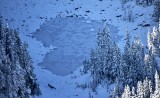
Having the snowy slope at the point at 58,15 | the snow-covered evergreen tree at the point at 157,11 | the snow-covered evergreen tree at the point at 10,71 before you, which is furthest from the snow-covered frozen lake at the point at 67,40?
the snow-covered evergreen tree at the point at 10,71

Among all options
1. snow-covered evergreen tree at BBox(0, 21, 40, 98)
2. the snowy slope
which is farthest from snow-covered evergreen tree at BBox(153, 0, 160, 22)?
snow-covered evergreen tree at BBox(0, 21, 40, 98)

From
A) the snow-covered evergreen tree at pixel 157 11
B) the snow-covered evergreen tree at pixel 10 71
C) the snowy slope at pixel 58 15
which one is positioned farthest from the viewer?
the snow-covered evergreen tree at pixel 157 11

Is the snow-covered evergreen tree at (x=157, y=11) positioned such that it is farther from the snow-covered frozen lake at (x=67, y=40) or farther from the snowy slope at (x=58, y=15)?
the snow-covered frozen lake at (x=67, y=40)

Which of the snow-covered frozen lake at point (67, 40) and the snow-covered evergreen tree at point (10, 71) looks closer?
the snow-covered evergreen tree at point (10, 71)

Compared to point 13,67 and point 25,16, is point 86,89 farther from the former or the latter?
point 25,16

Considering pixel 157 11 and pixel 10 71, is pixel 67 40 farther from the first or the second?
pixel 10 71

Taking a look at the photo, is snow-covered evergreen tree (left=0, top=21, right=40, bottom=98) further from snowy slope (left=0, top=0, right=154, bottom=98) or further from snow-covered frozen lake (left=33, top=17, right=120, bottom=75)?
snow-covered frozen lake (left=33, top=17, right=120, bottom=75)
